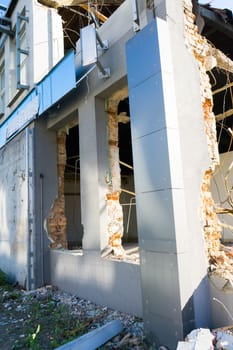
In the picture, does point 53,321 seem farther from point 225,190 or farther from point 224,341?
point 225,190

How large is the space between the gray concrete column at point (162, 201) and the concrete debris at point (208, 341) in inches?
13.7

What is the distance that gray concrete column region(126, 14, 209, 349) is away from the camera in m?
2.79

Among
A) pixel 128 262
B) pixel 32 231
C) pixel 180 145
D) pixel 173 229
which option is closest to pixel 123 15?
pixel 180 145

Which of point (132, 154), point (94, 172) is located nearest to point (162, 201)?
point (94, 172)

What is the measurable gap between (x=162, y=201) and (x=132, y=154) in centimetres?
200

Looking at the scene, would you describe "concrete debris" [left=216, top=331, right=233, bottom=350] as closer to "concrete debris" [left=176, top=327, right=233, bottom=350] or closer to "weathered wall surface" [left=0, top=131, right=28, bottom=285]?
"concrete debris" [left=176, top=327, right=233, bottom=350]

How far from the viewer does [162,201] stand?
9.69ft

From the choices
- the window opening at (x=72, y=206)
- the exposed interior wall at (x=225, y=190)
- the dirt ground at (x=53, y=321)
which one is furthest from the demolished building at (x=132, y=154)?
the window opening at (x=72, y=206)

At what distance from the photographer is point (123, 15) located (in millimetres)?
4078

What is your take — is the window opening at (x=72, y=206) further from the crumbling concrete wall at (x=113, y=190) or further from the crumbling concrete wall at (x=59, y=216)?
the crumbling concrete wall at (x=113, y=190)

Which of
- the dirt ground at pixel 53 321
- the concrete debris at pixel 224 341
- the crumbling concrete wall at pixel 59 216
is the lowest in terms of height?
the dirt ground at pixel 53 321

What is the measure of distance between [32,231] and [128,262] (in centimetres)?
264

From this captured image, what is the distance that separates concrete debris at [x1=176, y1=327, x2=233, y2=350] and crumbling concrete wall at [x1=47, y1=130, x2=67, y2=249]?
13.1ft

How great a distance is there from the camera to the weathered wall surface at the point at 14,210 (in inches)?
241
